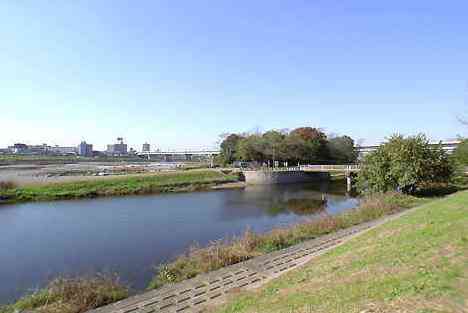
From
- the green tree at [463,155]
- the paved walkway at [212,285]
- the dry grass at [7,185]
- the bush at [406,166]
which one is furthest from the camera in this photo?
the green tree at [463,155]

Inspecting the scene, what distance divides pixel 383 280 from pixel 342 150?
7623 centimetres

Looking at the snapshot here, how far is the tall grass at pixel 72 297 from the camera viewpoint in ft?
28.6

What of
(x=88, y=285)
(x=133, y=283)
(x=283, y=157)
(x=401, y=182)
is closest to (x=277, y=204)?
(x=401, y=182)

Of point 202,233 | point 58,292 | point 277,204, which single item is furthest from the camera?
point 277,204

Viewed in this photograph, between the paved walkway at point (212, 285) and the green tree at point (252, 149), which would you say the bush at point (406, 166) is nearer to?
the paved walkway at point (212, 285)

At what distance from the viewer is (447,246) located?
24.5 ft

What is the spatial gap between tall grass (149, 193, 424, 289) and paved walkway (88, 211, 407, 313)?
2.19 ft

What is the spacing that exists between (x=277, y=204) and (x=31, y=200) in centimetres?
2552

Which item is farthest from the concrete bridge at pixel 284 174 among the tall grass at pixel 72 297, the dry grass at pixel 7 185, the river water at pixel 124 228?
the tall grass at pixel 72 297

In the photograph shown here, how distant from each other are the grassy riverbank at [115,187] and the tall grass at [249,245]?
89.5 feet

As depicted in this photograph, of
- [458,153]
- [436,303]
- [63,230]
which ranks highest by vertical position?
[458,153]

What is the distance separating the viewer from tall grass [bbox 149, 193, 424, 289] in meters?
11.2

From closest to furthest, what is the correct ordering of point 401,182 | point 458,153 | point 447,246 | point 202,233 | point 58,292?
point 447,246
point 58,292
point 202,233
point 401,182
point 458,153

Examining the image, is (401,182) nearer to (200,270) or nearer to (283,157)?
(200,270)
